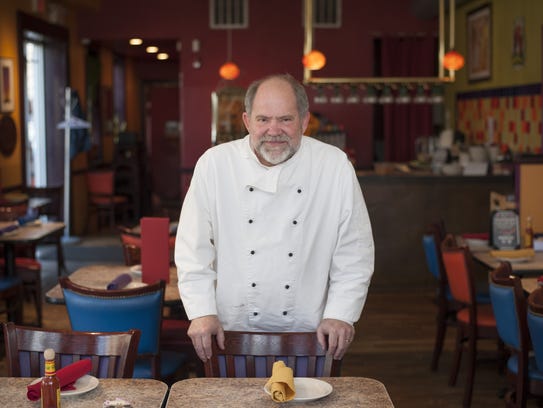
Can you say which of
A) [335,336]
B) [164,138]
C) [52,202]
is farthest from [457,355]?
[164,138]

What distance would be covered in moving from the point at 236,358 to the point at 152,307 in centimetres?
125

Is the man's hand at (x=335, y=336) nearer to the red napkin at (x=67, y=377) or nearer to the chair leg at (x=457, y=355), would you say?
the red napkin at (x=67, y=377)

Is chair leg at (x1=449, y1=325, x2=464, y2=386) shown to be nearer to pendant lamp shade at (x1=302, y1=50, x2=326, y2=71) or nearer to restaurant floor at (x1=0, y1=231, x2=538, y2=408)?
restaurant floor at (x1=0, y1=231, x2=538, y2=408)

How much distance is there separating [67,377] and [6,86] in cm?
750

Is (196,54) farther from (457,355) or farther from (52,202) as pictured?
(457,355)

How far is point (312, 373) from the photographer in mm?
3039

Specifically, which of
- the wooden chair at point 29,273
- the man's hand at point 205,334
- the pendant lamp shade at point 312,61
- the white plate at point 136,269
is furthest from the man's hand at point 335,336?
the pendant lamp shade at point 312,61

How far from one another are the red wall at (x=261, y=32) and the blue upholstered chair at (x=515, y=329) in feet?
29.1

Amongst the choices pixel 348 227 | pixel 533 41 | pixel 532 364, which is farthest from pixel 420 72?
pixel 348 227

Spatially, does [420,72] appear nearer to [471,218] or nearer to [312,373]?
[471,218]

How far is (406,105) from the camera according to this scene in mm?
12961

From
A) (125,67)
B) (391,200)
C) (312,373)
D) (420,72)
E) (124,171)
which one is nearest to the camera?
(312,373)

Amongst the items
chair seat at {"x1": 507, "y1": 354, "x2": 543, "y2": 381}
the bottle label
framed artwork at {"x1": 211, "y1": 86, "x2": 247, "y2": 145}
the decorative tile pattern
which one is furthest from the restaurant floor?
framed artwork at {"x1": 211, "y1": 86, "x2": 247, "y2": 145}

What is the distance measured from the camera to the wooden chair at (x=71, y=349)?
298 cm
